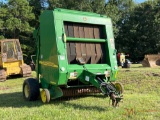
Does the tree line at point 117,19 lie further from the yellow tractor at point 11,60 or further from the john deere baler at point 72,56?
the john deere baler at point 72,56

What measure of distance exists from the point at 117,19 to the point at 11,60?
30.0 meters

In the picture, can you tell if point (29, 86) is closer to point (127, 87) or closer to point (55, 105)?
point (55, 105)

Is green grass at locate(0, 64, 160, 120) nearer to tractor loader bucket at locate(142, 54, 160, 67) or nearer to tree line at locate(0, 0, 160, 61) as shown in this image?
tractor loader bucket at locate(142, 54, 160, 67)

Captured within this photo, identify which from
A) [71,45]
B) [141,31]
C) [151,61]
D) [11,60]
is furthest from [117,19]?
[71,45]

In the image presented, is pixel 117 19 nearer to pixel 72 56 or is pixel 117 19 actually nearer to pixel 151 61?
pixel 151 61

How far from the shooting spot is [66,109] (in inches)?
274

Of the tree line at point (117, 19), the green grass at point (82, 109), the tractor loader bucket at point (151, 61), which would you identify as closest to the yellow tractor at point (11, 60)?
the green grass at point (82, 109)

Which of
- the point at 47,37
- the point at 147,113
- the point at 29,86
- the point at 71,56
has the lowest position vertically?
the point at 147,113

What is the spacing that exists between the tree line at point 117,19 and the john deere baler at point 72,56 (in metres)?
29.8

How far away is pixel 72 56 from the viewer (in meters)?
8.20

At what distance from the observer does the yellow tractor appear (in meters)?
17.3

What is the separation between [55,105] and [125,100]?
6.35 ft

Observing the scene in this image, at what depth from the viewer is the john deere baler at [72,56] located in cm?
775

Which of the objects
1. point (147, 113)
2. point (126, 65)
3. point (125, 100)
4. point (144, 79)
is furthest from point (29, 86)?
point (126, 65)
